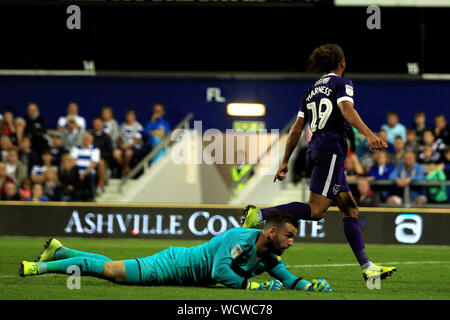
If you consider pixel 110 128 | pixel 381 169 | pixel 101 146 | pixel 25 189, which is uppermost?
pixel 110 128

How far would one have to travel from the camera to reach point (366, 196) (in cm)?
1556

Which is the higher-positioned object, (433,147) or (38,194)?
(433,147)

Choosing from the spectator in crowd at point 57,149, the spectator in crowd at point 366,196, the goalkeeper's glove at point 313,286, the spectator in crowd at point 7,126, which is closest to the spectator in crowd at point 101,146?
the spectator in crowd at point 57,149

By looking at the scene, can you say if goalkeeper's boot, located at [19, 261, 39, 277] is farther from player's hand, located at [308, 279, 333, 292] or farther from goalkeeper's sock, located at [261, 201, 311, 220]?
player's hand, located at [308, 279, 333, 292]

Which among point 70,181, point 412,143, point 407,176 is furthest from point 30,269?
point 412,143

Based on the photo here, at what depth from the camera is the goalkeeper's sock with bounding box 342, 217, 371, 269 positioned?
8.28m

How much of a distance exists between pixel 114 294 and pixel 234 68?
14.1 m

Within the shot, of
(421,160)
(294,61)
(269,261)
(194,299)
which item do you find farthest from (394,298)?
(294,61)

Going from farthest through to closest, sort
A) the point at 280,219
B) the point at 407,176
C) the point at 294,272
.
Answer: the point at 407,176 → the point at 294,272 → the point at 280,219

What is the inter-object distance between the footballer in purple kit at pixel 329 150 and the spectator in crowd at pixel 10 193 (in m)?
A: 8.75

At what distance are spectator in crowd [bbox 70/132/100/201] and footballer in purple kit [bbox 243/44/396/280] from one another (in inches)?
340

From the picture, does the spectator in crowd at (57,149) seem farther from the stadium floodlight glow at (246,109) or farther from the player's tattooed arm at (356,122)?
the player's tattooed arm at (356,122)

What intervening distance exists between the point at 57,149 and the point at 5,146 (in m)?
1.04

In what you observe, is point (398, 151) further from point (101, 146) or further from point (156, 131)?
point (101, 146)
